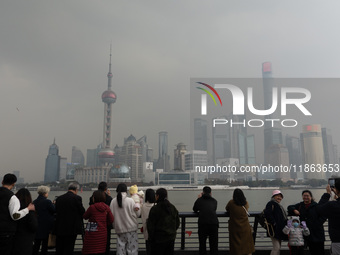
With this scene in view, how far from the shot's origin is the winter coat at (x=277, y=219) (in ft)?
12.0

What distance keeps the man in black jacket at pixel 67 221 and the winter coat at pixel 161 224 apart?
1092mm

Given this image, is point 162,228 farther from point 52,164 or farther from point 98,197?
point 52,164

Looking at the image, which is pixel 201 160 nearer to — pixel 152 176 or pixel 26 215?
pixel 152 176

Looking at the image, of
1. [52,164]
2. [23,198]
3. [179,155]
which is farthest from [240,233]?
[52,164]

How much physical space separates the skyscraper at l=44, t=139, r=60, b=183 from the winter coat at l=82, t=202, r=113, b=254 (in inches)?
5348

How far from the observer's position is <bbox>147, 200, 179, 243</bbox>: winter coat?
3.24 meters

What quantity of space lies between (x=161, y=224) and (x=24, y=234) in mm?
1575

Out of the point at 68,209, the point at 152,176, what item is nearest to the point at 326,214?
the point at 68,209

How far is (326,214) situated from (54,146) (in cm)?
15256

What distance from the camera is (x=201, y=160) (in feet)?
345

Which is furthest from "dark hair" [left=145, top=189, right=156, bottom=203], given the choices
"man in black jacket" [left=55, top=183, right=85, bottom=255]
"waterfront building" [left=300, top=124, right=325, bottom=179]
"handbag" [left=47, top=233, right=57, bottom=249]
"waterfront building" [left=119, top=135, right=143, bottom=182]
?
"waterfront building" [left=119, top=135, right=143, bottom=182]

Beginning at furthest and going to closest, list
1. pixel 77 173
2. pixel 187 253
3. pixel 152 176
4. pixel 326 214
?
pixel 77 173 < pixel 152 176 < pixel 187 253 < pixel 326 214

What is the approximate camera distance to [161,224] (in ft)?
10.6

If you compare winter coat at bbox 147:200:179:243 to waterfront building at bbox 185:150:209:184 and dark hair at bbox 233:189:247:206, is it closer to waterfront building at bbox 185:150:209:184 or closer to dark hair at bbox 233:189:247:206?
dark hair at bbox 233:189:247:206
